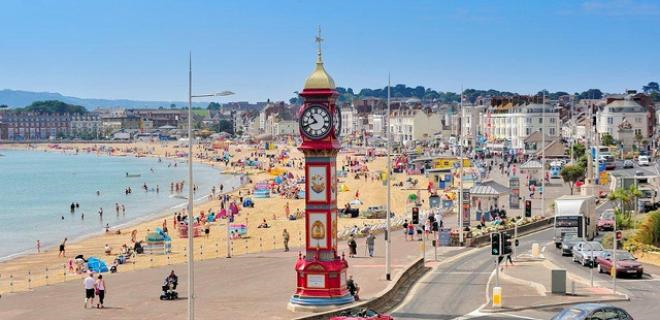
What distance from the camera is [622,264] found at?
3228 cm

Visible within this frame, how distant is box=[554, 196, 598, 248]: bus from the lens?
42812 millimetres

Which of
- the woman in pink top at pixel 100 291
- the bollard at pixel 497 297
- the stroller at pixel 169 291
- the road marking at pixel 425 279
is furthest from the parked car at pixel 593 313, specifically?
the woman in pink top at pixel 100 291

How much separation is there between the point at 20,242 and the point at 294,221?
671 inches

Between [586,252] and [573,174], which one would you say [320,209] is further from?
[573,174]

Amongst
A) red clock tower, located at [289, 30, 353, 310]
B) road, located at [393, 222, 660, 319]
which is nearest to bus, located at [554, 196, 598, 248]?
road, located at [393, 222, 660, 319]

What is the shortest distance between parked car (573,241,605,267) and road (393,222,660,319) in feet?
0.95

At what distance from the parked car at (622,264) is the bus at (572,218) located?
832 centimetres

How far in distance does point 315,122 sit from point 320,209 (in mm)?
2234

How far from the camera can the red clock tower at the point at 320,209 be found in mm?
25500

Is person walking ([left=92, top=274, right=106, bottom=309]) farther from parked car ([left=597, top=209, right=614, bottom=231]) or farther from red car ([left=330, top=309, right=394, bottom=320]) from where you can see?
parked car ([left=597, top=209, right=614, bottom=231])

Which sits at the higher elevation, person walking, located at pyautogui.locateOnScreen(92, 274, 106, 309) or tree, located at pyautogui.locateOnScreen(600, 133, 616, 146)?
tree, located at pyautogui.locateOnScreen(600, 133, 616, 146)

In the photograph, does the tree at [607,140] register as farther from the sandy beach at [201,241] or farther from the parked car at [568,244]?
the parked car at [568,244]

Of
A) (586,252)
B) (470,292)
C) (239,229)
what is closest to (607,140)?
(239,229)

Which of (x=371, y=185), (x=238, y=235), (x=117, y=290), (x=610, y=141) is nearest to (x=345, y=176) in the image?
(x=371, y=185)
